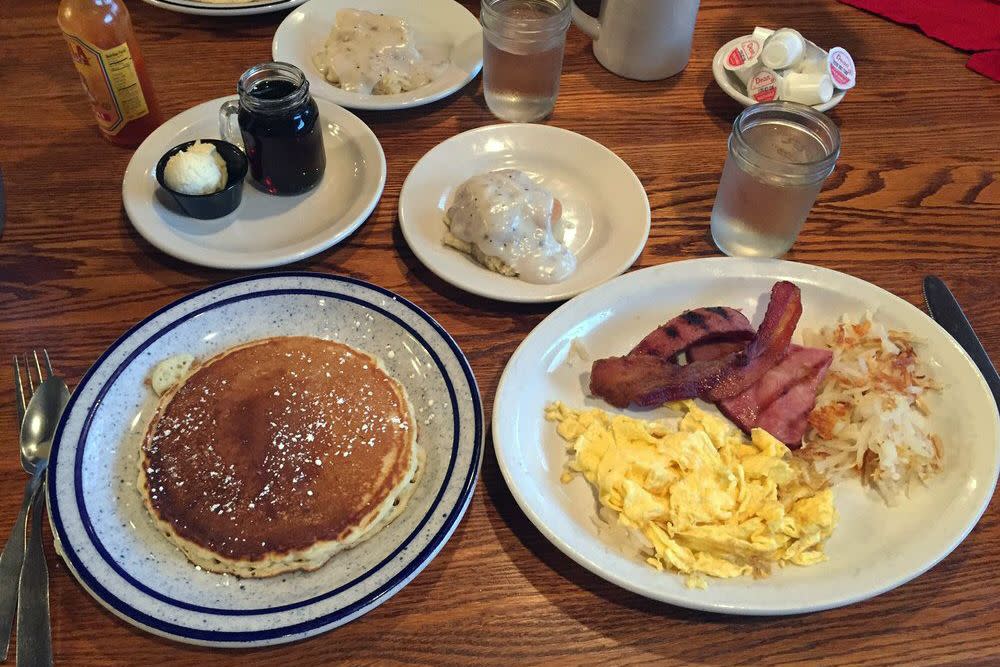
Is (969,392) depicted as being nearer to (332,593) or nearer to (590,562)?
(590,562)

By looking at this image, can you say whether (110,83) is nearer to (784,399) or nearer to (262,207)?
(262,207)

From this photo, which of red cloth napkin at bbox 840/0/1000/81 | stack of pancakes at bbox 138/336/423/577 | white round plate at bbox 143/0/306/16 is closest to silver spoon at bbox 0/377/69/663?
stack of pancakes at bbox 138/336/423/577

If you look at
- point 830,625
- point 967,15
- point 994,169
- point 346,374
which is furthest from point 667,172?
point 967,15

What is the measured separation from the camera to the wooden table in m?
1.24

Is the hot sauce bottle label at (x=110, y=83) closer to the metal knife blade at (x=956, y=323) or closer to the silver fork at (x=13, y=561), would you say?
the silver fork at (x=13, y=561)

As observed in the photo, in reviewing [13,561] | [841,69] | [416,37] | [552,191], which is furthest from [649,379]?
[416,37]

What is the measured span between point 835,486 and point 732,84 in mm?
1338

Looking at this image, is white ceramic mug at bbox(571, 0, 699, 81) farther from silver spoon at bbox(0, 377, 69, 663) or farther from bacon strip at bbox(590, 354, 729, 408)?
silver spoon at bbox(0, 377, 69, 663)

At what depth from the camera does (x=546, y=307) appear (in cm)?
172

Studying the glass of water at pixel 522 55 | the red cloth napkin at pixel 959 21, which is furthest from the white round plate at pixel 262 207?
the red cloth napkin at pixel 959 21

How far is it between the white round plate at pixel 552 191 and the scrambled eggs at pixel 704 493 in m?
0.39

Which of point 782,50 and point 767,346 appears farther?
point 782,50

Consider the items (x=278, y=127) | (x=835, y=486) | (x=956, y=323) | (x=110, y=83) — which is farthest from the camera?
(x=110, y=83)

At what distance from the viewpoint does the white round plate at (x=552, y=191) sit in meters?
1.70
